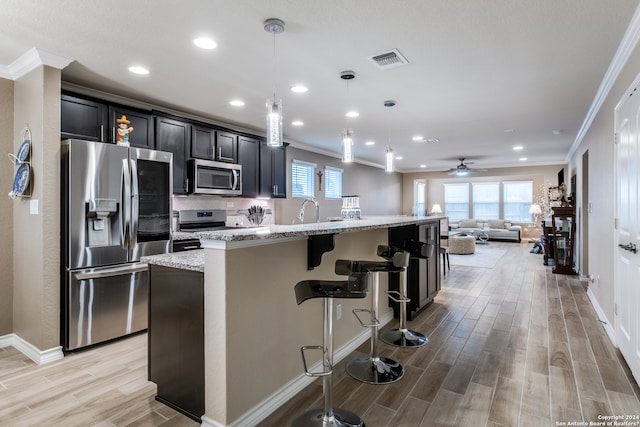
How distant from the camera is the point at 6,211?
10.3 feet

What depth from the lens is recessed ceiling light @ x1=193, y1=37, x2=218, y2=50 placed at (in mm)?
2506

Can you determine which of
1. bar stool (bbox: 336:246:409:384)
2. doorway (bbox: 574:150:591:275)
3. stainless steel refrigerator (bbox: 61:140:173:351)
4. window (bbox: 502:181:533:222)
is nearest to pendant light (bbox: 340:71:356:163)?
bar stool (bbox: 336:246:409:384)

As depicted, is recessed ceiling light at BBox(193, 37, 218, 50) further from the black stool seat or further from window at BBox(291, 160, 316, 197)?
window at BBox(291, 160, 316, 197)

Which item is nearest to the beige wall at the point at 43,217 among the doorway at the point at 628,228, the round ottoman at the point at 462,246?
the doorway at the point at 628,228

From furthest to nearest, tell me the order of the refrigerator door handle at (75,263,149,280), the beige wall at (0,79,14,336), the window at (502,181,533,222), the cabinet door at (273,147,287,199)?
the window at (502,181,533,222) → the cabinet door at (273,147,287,199) → the beige wall at (0,79,14,336) → the refrigerator door handle at (75,263,149,280)

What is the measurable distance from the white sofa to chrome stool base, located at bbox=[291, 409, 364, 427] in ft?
35.0

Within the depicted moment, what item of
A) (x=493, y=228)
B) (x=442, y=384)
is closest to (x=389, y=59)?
(x=442, y=384)

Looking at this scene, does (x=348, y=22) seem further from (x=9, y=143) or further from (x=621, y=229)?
(x=9, y=143)

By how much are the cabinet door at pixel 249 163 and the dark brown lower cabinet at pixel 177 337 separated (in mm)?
3055

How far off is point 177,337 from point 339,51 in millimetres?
2307

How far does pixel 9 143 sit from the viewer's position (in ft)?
10.3

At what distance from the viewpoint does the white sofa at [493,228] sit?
1111cm

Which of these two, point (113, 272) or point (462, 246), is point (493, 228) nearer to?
point (462, 246)

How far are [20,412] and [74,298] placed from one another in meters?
1.02
